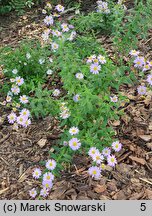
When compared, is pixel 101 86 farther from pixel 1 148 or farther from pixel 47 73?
pixel 1 148

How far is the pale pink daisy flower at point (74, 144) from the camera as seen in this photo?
10.1 ft

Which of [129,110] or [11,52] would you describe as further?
[11,52]

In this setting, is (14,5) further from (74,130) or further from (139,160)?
(139,160)

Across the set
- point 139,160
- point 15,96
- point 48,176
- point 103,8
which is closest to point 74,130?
point 48,176

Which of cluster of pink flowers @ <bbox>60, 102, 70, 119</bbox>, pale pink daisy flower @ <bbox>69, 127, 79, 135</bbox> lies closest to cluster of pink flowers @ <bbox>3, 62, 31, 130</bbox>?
cluster of pink flowers @ <bbox>60, 102, 70, 119</bbox>

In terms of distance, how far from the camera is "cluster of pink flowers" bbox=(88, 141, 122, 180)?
3076 millimetres

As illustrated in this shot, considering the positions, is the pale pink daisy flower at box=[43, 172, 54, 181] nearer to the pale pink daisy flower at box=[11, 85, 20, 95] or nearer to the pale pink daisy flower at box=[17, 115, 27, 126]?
the pale pink daisy flower at box=[17, 115, 27, 126]

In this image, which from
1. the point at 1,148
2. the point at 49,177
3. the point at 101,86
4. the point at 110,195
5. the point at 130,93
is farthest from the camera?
the point at 130,93

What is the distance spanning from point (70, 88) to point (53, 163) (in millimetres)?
641

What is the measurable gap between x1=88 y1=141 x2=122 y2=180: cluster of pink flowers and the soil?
14 cm

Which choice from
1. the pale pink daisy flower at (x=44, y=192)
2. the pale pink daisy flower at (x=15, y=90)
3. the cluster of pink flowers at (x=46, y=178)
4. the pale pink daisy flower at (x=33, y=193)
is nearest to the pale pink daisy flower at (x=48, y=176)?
the cluster of pink flowers at (x=46, y=178)

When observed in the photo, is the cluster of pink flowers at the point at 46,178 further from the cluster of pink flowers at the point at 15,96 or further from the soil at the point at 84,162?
the cluster of pink flowers at the point at 15,96

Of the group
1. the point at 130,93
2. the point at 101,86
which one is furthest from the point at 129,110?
the point at 101,86

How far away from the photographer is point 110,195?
3287 millimetres
